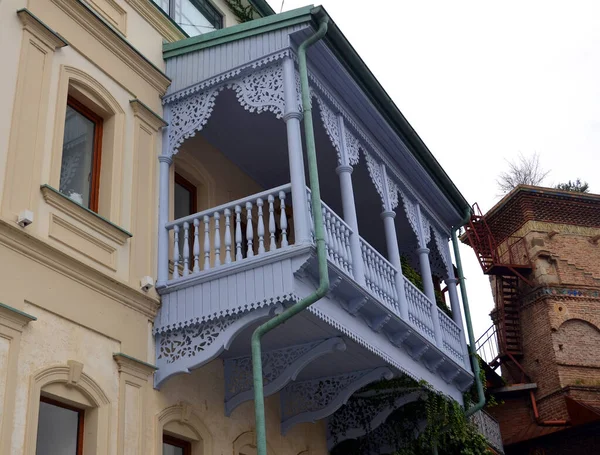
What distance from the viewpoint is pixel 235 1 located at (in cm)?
1375

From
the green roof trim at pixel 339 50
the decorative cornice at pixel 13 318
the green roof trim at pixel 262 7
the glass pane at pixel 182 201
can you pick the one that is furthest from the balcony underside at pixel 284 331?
the green roof trim at pixel 262 7

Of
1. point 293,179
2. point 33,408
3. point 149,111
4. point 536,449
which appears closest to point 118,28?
point 149,111

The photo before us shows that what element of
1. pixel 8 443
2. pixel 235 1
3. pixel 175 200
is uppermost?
pixel 235 1

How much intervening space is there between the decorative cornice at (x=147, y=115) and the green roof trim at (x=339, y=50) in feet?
3.63

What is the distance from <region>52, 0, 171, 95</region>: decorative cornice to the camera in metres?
9.31

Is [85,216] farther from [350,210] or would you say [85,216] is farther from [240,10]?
[240,10]

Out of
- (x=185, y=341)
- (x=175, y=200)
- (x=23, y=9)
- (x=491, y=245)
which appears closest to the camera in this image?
(x=23, y=9)

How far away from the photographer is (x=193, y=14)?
1269cm

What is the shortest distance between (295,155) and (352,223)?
4.75 feet

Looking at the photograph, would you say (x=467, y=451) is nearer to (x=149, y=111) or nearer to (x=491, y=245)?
(x=149, y=111)

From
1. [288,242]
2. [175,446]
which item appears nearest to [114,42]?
[288,242]

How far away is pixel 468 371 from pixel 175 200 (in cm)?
570

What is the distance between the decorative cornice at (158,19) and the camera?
35.3 ft

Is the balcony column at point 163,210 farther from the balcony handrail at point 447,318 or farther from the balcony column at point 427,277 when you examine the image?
the balcony handrail at point 447,318
